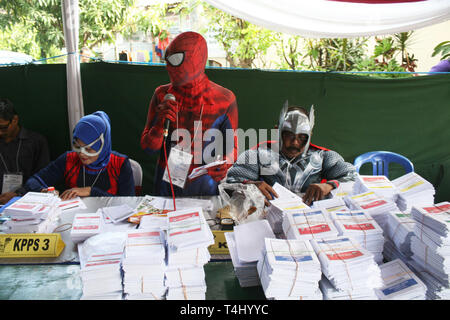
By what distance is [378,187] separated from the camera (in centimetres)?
166

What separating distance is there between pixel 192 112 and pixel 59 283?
6.29ft

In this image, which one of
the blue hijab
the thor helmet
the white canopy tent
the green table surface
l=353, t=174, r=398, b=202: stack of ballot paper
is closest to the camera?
the green table surface

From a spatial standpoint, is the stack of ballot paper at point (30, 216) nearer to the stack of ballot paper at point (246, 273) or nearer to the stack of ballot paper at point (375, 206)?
the stack of ballot paper at point (246, 273)

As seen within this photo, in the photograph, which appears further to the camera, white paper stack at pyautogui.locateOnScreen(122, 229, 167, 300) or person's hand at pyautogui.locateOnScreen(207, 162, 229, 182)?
person's hand at pyautogui.locateOnScreen(207, 162, 229, 182)

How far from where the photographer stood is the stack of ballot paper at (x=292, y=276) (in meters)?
1.02

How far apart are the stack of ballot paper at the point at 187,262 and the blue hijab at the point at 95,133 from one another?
61.5 inches

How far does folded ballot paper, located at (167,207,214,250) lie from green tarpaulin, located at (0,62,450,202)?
246cm

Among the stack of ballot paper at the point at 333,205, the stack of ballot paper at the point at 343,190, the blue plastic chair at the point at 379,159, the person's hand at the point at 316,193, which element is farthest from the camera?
the blue plastic chair at the point at 379,159

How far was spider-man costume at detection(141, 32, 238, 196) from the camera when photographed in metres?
2.81

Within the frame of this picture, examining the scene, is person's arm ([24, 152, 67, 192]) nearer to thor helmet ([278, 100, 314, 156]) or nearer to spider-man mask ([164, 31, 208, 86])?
spider-man mask ([164, 31, 208, 86])

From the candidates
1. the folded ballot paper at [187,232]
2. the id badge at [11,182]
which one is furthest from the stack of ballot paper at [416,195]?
A: the id badge at [11,182]

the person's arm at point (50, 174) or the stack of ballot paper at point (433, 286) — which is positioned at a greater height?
the person's arm at point (50, 174)

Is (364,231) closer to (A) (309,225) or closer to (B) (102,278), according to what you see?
(A) (309,225)

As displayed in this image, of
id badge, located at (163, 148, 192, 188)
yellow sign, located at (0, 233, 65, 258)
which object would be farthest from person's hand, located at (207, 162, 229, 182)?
yellow sign, located at (0, 233, 65, 258)
